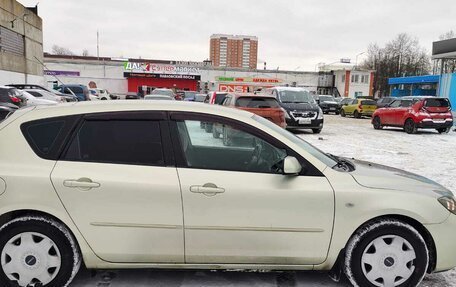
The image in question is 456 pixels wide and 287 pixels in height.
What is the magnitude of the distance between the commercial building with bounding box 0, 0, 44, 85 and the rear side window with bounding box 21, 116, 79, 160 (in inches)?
1145

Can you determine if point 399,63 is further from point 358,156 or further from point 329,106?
point 358,156

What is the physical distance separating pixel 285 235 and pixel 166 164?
1.13m

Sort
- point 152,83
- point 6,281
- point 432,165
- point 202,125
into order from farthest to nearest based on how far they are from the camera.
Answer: point 152,83
point 432,165
point 202,125
point 6,281

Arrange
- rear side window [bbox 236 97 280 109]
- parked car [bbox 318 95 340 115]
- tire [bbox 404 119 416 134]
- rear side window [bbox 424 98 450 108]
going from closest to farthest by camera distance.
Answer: rear side window [bbox 236 97 280 109] < rear side window [bbox 424 98 450 108] < tire [bbox 404 119 416 134] < parked car [bbox 318 95 340 115]

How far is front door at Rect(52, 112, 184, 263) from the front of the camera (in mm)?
3129

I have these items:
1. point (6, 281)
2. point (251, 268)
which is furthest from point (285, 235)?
point (6, 281)

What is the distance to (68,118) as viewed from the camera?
10.9 ft

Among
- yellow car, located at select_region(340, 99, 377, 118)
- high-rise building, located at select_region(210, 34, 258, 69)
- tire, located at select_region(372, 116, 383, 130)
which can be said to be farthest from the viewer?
high-rise building, located at select_region(210, 34, 258, 69)

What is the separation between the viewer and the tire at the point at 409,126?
671 inches

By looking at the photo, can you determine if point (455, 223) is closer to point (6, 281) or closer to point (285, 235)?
point (285, 235)

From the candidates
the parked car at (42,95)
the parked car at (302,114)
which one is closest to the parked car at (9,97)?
the parked car at (42,95)

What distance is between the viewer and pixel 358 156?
10516mm

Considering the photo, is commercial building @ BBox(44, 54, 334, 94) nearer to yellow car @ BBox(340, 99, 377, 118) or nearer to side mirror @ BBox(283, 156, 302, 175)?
yellow car @ BBox(340, 99, 377, 118)

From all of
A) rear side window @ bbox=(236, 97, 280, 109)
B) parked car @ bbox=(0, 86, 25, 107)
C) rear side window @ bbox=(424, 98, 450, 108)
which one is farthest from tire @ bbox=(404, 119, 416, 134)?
parked car @ bbox=(0, 86, 25, 107)
